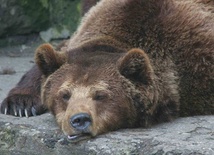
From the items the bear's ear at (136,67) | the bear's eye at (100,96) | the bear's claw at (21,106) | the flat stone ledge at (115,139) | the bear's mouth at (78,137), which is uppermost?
the bear's ear at (136,67)

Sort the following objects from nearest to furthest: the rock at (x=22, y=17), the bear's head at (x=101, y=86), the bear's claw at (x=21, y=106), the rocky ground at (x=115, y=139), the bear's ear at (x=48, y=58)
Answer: the rocky ground at (x=115, y=139), the bear's head at (x=101, y=86), the bear's ear at (x=48, y=58), the bear's claw at (x=21, y=106), the rock at (x=22, y=17)

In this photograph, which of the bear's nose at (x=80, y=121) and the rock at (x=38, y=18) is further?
the rock at (x=38, y=18)

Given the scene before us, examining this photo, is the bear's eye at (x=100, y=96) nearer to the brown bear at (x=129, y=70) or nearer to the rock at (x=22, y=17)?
the brown bear at (x=129, y=70)

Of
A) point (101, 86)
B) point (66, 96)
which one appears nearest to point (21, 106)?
point (66, 96)

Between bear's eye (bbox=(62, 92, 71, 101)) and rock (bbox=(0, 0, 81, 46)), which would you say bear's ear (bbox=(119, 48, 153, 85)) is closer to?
bear's eye (bbox=(62, 92, 71, 101))

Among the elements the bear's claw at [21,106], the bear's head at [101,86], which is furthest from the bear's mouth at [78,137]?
the bear's claw at [21,106]

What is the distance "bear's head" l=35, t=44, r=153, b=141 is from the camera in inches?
202

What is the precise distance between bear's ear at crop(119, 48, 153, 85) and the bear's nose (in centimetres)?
60

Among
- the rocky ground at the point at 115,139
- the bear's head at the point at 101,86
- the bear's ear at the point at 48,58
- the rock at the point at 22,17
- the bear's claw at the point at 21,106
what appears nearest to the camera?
the rocky ground at the point at 115,139

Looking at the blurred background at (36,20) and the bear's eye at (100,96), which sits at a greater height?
the blurred background at (36,20)

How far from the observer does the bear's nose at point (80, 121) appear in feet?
15.9

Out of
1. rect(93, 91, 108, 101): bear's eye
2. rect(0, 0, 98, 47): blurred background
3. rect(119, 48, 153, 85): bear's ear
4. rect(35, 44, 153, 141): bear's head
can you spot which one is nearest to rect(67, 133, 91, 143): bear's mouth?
rect(35, 44, 153, 141): bear's head

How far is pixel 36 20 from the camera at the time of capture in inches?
380

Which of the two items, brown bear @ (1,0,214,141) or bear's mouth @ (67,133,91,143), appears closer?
bear's mouth @ (67,133,91,143)
